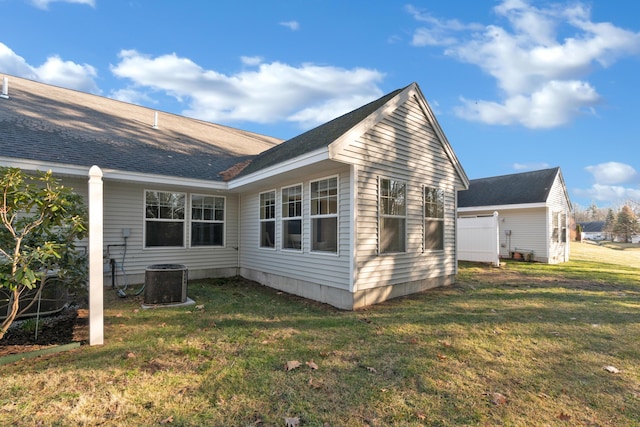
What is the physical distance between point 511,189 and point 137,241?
57.3 ft

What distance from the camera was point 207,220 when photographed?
9445mm

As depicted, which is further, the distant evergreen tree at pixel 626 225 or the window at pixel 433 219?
the distant evergreen tree at pixel 626 225

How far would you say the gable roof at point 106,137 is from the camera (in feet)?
24.3

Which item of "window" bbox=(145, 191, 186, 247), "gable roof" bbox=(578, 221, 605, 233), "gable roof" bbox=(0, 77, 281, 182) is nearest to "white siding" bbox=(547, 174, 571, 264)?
"gable roof" bbox=(0, 77, 281, 182)

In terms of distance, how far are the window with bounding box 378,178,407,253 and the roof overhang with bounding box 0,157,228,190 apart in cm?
482

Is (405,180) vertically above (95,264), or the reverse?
(405,180)

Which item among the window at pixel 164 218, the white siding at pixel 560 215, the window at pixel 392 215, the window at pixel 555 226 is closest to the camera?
the window at pixel 392 215

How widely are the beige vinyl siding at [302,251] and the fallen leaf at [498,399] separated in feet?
11.1

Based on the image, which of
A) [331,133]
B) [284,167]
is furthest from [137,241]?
[331,133]

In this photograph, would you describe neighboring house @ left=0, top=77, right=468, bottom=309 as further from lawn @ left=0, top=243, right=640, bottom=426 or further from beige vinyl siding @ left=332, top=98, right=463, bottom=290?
lawn @ left=0, top=243, right=640, bottom=426

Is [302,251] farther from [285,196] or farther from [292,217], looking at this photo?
[285,196]

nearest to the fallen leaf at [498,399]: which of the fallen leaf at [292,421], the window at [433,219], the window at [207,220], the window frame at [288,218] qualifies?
the fallen leaf at [292,421]

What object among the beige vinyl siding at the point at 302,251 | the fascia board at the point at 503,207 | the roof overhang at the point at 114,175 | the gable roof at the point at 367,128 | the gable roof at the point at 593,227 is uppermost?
the gable roof at the point at 367,128

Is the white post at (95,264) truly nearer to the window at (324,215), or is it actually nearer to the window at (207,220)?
the window at (324,215)
